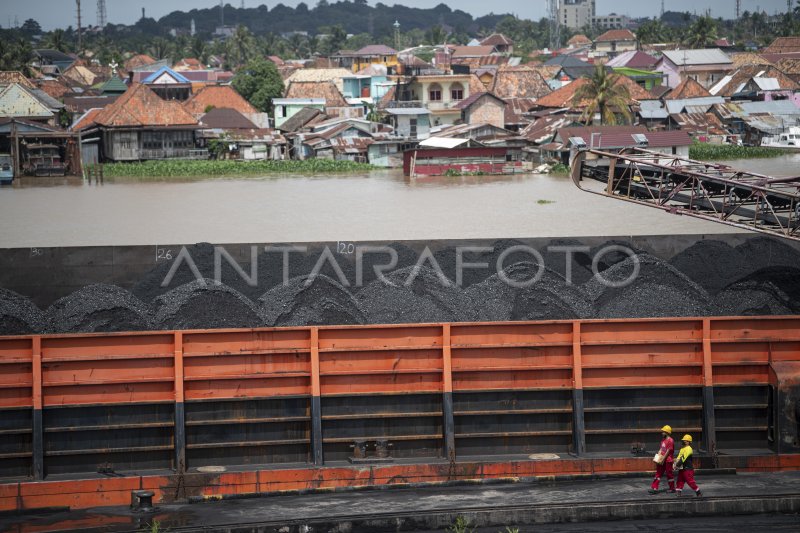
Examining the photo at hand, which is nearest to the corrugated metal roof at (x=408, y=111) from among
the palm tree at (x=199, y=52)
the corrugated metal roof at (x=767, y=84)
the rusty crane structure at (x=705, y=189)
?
Answer: the corrugated metal roof at (x=767, y=84)

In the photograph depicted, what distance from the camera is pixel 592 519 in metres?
11.7

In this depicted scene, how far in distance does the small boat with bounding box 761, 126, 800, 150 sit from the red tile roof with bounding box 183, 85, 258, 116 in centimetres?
2619

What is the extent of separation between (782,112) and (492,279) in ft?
139

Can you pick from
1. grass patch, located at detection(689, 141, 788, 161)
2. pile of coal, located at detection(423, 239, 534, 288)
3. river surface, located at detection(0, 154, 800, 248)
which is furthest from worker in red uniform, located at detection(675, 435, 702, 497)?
grass patch, located at detection(689, 141, 788, 161)

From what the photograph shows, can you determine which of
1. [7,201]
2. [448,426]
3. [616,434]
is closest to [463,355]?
[448,426]

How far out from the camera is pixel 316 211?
35.9 metres

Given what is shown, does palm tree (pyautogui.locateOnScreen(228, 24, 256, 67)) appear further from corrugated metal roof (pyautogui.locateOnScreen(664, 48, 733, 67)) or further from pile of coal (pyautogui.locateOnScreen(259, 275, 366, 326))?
pile of coal (pyautogui.locateOnScreen(259, 275, 366, 326))

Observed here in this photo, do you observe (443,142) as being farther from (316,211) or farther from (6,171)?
(6,171)

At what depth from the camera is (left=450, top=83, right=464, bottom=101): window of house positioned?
5884 cm

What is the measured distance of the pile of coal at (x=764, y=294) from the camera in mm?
15469

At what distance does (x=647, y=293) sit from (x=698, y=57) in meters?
59.1

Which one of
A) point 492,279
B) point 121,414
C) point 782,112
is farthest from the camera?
point 782,112

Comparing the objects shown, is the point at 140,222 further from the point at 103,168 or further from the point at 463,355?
the point at 463,355

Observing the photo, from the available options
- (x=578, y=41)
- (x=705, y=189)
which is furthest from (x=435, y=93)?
(x=578, y=41)
